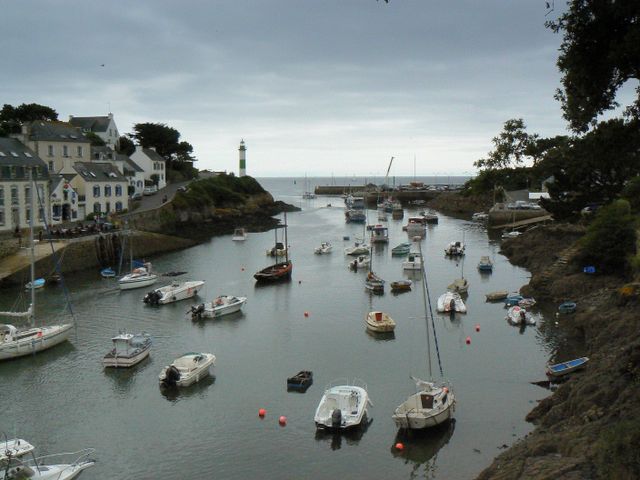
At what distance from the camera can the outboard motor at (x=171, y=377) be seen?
32094 millimetres

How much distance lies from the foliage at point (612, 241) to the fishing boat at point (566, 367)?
56.6 feet

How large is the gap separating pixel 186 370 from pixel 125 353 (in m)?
4.54

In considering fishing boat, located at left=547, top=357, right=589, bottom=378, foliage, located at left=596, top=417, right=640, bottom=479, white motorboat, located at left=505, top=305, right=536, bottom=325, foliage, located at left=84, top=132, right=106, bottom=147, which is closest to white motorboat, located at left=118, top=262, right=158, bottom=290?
white motorboat, located at left=505, top=305, right=536, bottom=325

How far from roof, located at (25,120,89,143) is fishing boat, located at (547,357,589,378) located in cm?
6552

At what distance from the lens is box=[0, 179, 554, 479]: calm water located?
81.5 ft

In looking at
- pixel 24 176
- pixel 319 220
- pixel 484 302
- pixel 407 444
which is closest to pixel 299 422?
pixel 407 444

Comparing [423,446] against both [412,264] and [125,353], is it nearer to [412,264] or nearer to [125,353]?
[125,353]

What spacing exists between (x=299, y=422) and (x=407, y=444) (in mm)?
4748

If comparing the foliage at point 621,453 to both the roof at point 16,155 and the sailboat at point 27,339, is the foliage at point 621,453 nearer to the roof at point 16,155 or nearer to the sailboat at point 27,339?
the sailboat at point 27,339

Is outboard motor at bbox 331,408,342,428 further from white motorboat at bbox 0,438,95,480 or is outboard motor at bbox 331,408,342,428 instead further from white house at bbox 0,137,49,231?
white house at bbox 0,137,49,231

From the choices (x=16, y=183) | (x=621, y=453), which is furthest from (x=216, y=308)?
(x=621, y=453)

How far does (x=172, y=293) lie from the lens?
51.2m

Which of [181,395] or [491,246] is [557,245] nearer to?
[491,246]

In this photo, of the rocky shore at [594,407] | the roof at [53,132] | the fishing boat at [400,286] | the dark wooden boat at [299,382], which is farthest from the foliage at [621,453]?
the roof at [53,132]
